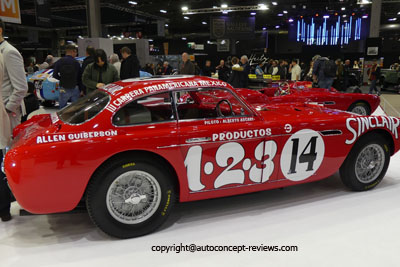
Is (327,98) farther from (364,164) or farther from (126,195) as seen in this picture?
(126,195)

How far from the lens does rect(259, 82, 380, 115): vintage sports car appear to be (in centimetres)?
667

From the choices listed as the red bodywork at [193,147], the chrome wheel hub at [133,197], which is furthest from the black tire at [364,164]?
the chrome wheel hub at [133,197]

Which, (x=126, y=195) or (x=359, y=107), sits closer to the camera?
(x=126, y=195)

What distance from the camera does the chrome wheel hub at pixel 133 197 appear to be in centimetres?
285

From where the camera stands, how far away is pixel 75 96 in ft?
24.1

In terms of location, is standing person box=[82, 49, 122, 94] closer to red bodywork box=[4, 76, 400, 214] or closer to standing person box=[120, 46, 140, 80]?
standing person box=[120, 46, 140, 80]

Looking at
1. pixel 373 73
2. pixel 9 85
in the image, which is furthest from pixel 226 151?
pixel 373 73

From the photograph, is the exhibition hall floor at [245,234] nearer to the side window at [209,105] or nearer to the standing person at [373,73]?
the side window at [209,105]

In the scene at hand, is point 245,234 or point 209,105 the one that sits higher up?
point 209,105

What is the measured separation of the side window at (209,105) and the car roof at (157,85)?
8 centimetres

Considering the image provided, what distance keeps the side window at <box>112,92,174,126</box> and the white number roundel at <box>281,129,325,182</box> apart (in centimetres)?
121

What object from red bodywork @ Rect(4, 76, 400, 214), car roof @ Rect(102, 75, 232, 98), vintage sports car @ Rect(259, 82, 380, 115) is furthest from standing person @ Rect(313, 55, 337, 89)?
car roof @ Rect(102, 75, 232, 98)

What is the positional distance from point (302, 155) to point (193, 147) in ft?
3.85

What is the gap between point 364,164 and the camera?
3885 mm
